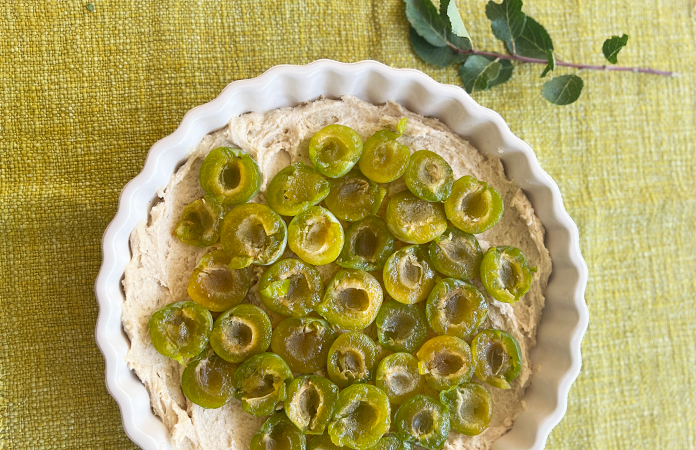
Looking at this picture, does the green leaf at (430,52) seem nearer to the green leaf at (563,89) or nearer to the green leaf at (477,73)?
the green leaf at (477,73)

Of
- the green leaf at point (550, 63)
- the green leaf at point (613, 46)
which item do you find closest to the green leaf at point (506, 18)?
the green leaf at point (550, 63)

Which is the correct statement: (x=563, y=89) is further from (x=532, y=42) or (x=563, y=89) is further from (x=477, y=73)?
(x=477, y=73)

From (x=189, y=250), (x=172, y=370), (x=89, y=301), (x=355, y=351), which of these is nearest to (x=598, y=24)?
(x=355, y=351)

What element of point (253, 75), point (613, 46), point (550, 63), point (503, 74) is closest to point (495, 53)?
point (503, 74)

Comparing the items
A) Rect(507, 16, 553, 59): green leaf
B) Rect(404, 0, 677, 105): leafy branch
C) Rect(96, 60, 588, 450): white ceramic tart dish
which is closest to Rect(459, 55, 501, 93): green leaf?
Rect(404, 0, 677, 105): leafy branch

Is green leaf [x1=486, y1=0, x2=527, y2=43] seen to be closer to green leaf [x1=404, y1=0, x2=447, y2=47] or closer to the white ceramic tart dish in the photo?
green leaf [x1=404, y1=0, x2=447, y2=47]

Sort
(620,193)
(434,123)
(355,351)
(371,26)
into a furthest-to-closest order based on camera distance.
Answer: (620,193) → (371,26) → (434,123) → (355,351)

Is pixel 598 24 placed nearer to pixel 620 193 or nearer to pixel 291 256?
pixel 620 193
